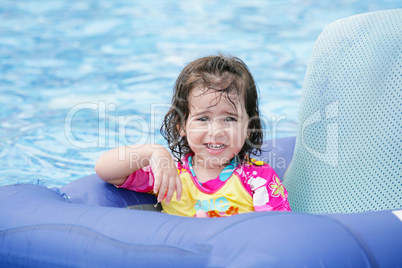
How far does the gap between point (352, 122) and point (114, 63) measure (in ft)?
12.5

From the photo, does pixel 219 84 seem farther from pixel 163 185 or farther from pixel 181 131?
pixel 163 185

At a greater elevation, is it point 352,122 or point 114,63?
point 114,63

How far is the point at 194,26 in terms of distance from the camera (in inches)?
263

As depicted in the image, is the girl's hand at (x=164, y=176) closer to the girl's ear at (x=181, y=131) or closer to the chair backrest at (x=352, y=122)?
the girl's ear at (x=181, y=131)

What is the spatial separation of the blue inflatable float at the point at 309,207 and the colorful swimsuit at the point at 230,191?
17 centimetres

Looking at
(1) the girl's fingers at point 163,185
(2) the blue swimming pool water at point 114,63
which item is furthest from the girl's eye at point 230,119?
(2) the blue swimming pool water at point 114,63

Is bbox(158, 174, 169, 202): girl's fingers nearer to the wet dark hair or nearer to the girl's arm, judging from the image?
the girl's arm

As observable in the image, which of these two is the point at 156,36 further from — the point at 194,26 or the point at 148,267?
the point at 148,267

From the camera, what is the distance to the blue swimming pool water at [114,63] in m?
3.96

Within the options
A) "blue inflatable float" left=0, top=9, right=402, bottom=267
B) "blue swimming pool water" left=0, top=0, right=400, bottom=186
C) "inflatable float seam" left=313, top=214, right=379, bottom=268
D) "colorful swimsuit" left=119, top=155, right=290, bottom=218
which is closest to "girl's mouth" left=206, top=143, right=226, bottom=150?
"colorful swimsuit" left=119, top=155, right=290, bottom=218

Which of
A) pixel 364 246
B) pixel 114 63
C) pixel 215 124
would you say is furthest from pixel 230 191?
pixel 114 63

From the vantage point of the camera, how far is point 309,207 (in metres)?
2.17

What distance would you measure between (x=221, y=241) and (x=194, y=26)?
552 centimetres

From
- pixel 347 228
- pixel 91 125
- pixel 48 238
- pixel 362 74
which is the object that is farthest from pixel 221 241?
pixel 91 125
